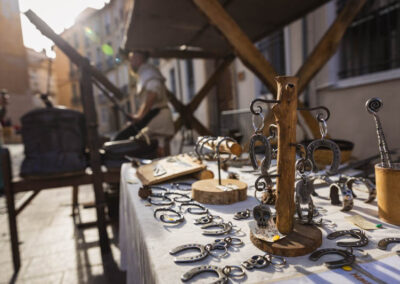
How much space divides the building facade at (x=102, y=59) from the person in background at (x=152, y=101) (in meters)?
20.0

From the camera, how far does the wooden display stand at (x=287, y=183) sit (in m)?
0.84

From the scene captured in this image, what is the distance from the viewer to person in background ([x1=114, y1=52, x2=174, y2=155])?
345 centimetres

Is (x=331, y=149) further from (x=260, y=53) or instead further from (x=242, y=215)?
(x=260, y=53)

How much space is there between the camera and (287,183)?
89cm

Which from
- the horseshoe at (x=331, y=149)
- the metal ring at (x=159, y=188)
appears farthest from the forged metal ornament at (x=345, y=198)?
the metal ring at (x=159, y=188)

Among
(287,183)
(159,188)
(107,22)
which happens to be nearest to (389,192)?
(287,183)

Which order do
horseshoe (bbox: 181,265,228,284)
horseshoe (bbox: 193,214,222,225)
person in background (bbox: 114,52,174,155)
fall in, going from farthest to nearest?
person in background (bbox: 114,52,174,155) < horseshoe (bbox: 193,214,222,225) < horseshoe (bbox: 181,265,228,284)

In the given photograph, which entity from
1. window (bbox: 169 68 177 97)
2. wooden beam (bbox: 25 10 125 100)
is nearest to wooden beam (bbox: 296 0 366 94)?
wooden beam (bbox: 25 10 125 100)

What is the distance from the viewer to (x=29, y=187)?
2.70 metres

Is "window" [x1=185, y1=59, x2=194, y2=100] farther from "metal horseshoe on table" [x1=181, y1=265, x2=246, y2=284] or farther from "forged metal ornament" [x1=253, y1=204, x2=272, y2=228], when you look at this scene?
"metal horseshoe on table" [x1=181, y1=265, x2=246, y2=284]

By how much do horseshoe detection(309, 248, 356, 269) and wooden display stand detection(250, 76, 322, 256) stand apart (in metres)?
0.03

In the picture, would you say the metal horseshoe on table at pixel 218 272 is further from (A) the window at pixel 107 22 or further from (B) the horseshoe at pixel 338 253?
(A) the window at pixel 107 22

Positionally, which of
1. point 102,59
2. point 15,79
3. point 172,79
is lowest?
point 15,79

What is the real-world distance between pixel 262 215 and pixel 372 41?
4620 mm
